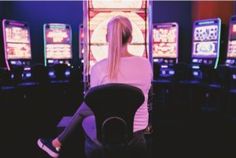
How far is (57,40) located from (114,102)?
5.32 meters

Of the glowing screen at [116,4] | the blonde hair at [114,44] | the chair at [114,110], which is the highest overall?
the glowing screen at [116,4]

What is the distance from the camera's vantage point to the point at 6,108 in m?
5.30

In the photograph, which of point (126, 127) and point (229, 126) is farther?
point (229, 126)

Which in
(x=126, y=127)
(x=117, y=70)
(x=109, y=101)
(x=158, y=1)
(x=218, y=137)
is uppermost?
(x=158, y=1)

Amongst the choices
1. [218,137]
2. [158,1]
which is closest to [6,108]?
[218,137]

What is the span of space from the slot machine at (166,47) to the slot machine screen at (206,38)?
41 centimetres

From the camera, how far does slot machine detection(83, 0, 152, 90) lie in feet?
8.62

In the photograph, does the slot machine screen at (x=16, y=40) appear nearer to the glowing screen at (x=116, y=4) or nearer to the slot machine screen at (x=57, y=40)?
the slot machine screen at (x=57, y=40)

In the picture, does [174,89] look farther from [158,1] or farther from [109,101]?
[109,101]

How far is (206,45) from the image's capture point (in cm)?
566

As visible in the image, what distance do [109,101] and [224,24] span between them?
462 centimetres

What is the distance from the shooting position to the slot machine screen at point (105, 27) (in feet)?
8.64

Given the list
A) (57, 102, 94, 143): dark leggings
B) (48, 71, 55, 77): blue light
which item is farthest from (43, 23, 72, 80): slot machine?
(57, 102, 94, 143): dark leggings

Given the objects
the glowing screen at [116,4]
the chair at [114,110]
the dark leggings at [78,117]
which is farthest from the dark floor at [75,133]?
the glowing screen at [116,4]
